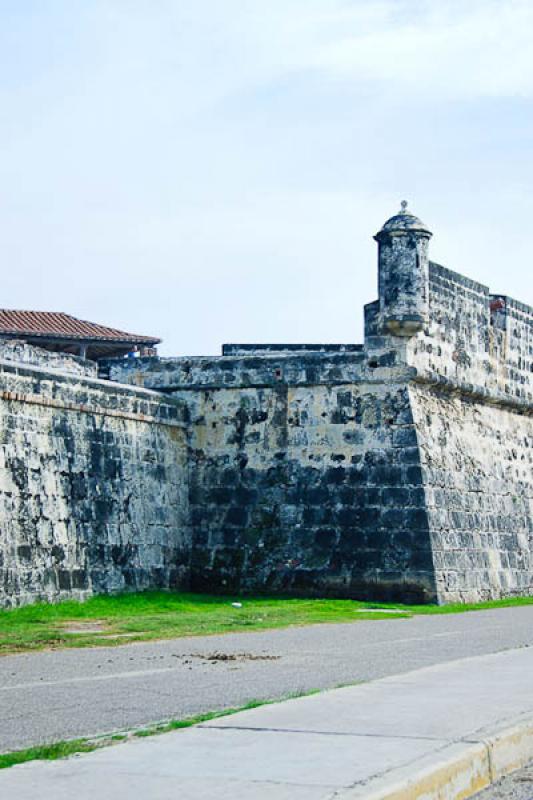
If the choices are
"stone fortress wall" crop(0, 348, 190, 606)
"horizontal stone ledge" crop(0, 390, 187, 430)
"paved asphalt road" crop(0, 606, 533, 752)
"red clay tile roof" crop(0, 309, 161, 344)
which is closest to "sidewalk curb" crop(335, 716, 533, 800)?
"paved asphalt road" crop(0, 606, 533, 752)

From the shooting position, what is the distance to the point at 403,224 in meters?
20.8

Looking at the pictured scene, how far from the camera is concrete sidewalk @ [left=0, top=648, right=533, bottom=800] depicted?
18.6ft

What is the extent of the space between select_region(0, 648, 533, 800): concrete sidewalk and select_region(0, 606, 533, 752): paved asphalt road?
0.87 m

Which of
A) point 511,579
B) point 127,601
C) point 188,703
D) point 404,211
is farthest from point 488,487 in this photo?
point 188,703

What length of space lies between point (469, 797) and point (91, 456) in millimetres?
12624

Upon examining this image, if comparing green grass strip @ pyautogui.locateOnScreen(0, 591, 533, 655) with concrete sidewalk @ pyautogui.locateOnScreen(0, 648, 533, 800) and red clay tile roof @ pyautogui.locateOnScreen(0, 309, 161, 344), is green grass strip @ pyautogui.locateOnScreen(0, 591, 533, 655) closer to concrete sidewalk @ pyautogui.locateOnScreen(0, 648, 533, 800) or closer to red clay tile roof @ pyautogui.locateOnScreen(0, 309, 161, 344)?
concrete sidewalk @ pyautogui.locateOnScreen(0, 648, 533, 800)

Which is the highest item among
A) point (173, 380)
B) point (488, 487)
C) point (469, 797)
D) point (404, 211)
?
point (404, 211)

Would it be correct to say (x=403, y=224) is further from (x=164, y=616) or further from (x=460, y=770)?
(x=460, y=770)

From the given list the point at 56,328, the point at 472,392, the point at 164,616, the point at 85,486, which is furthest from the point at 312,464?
the point at 56,328

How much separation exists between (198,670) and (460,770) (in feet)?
15.0

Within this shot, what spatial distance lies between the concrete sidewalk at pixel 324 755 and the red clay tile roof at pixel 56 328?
27975mm

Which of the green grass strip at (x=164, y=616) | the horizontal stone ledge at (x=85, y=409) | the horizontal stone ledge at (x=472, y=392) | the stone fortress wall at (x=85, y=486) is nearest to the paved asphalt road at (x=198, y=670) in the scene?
the green grass strip at (x=164, y=616)

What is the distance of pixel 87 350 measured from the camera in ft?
131

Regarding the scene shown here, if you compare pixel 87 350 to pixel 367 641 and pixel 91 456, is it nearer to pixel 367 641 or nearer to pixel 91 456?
pixel 91 456
